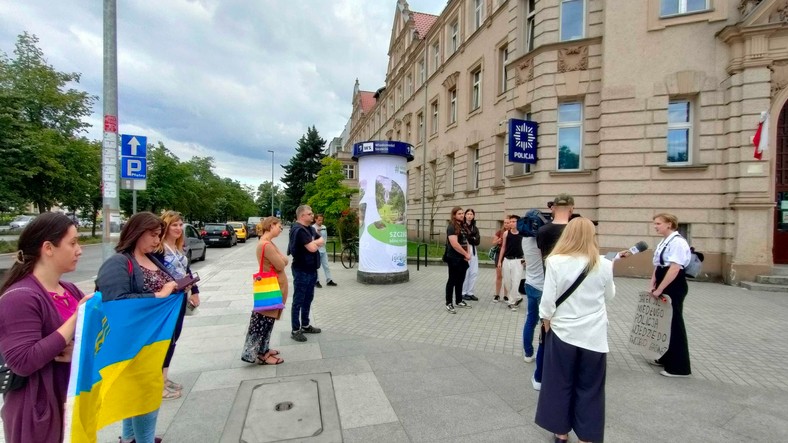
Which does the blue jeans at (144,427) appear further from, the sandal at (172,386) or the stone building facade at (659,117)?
the stone building facade at (659,117)

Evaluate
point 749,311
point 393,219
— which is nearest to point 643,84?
point 749,311

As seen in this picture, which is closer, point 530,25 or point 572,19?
point 572,19

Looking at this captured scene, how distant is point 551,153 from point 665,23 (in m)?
4.60

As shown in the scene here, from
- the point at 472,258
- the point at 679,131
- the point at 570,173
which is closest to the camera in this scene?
the point at 472,258

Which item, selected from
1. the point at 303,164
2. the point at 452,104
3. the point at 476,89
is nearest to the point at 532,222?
the point at 476,89

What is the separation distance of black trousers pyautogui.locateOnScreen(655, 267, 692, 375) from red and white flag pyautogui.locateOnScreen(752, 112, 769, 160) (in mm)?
8528

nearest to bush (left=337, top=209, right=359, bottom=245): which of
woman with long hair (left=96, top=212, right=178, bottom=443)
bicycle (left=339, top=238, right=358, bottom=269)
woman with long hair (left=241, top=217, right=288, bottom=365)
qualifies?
bicycle (left=339, top=238, right=358, bottom=269)

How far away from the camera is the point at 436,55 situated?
25.4 meters

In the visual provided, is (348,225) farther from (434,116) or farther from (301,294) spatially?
(301,294)

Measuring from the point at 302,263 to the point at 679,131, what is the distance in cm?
1196

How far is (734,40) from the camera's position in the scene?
1039cm

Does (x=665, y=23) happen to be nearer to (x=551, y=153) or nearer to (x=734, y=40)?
(x=734, y=40)

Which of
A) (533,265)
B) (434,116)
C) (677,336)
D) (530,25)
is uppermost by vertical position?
(530,25)

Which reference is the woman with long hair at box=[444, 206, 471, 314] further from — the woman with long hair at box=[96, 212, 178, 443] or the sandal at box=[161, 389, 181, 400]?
the woman with long hair at box=[96, 212, 178, 443]
